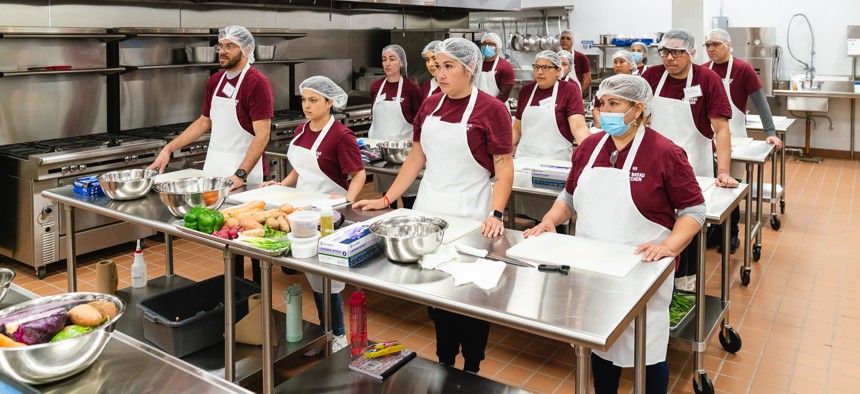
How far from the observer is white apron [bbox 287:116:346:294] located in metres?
3.68

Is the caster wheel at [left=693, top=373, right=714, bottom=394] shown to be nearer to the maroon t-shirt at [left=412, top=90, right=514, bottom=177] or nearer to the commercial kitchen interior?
the commercial kitchen interior

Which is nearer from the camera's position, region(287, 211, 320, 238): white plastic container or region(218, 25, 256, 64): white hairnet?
region(287, 211, 320, 238): white plastic container

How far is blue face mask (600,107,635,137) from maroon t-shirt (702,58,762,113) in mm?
3200

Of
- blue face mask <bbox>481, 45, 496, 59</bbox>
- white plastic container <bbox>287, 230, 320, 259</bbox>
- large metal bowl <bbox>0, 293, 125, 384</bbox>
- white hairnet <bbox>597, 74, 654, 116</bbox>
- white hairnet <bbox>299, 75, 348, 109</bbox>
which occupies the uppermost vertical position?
blue face mask <bbox>481, 45, 496, 59</bbox>

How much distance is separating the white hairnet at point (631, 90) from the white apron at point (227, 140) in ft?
7.98

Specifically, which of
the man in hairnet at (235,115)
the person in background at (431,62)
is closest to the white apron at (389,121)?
the person in background at (431,62)

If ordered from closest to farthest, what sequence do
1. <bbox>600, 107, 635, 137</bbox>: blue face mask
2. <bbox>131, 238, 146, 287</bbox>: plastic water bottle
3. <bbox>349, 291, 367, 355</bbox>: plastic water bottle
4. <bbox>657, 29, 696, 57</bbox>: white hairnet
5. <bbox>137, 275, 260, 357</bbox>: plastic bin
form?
<bbox>600, 107, 635, 137</bbox>: blue face mask, <bbox>349, 291, 367, 355</bbox>: plastic water bottle, <bbox>137, 275, 260, 357</bbox>: plastic bin, <bbox>131, 238, 146, 287</bbox>: plastic water bottle, <bbox>657, 29, 696, 57</bbox>: white hairnet

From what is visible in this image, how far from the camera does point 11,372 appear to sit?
155cm

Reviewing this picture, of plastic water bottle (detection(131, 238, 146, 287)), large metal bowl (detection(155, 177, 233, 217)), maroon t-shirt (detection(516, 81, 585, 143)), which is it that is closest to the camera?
large metal bowl (detection(155, 177, 233, 217))

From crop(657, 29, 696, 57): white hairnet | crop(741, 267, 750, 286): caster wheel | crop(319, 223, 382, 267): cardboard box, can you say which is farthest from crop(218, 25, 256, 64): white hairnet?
crop(741, 267, 750, 286): caster wheel

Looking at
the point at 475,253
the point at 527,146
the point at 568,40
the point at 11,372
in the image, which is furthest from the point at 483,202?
the point at 568,40

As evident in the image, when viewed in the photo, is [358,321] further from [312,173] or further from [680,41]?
[680,41]

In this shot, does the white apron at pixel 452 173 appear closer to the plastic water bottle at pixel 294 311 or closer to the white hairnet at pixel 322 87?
the white hairnet at pixel 322 87

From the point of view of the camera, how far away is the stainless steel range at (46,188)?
4.98m
